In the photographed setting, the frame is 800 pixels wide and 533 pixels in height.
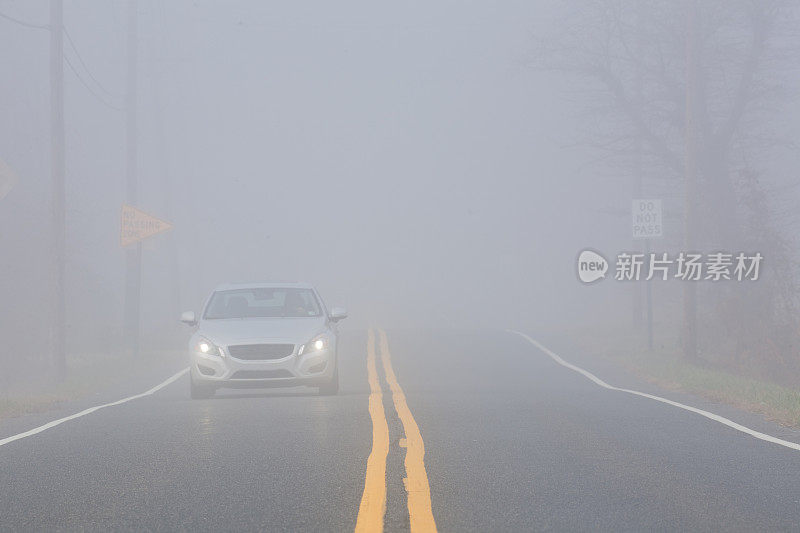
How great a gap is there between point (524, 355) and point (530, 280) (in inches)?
1916

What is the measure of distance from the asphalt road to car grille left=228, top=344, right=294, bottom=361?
2.27ft

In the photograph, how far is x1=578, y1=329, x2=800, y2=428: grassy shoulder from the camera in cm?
1365

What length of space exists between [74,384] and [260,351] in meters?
8.66

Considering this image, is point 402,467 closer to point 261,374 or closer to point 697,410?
point 697,410

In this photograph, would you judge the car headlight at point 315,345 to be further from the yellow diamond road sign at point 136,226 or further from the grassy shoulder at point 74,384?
the yellow diamond road sign at point 136,226

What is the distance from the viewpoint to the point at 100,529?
6438 millimetres

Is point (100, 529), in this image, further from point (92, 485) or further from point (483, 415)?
point (483, 415)

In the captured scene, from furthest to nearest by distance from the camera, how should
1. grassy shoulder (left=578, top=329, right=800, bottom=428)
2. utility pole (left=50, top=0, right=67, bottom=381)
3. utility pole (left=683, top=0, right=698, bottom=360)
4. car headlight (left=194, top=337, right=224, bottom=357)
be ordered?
utility pole (left=683, top=0, right=698, bottom=360) < utility pole (left=50, top=0, right=67, bottom=381) < car headlight (left=194, top=337, right=224, bottom=357) < grassy shoulder (left=578, top=329, right=800, bottom=428)

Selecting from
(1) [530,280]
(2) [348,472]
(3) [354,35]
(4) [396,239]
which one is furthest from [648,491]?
(3) [354,35]

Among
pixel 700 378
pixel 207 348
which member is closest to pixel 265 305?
pixel 207 348

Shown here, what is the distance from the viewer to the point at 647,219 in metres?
25.0

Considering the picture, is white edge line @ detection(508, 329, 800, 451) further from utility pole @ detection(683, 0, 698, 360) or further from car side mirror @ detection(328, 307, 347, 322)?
car side mirror @ detection(328, 307, 347, 322)

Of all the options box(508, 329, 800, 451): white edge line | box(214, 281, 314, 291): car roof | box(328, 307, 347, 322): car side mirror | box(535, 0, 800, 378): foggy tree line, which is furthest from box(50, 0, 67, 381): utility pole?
box(535, 0, 800, 378): foggy tree line

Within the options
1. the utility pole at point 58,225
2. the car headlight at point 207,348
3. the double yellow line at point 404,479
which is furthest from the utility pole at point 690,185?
the utility pole at point 58,225
